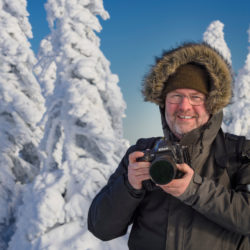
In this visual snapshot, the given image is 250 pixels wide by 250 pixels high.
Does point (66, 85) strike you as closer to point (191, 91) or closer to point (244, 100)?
point (191, 91)

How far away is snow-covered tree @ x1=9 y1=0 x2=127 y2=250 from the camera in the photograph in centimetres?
912

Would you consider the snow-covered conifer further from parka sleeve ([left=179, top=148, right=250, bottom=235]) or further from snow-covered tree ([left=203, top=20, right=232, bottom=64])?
parka sleeve ([left=179, top=148, right=250, bottom=235])

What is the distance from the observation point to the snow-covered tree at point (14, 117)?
13.9m

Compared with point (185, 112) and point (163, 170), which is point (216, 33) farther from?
point (163, 170)

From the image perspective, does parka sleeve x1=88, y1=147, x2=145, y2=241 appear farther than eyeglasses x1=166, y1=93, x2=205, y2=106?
No

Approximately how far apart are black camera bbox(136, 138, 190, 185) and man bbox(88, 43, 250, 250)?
0.06 meters

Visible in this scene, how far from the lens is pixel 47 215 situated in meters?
9.21

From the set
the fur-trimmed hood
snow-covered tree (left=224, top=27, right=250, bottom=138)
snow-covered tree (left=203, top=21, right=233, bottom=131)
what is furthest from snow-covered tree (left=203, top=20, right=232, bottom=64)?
the fur-trimmed hood

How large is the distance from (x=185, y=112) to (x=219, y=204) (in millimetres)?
747

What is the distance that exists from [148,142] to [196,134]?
1.70 feet

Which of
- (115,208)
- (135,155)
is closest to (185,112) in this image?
(135,155)

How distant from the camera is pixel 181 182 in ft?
6.00

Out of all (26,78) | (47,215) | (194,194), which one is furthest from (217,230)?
(26,78)

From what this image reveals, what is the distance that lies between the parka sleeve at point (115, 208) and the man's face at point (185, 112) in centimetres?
59
